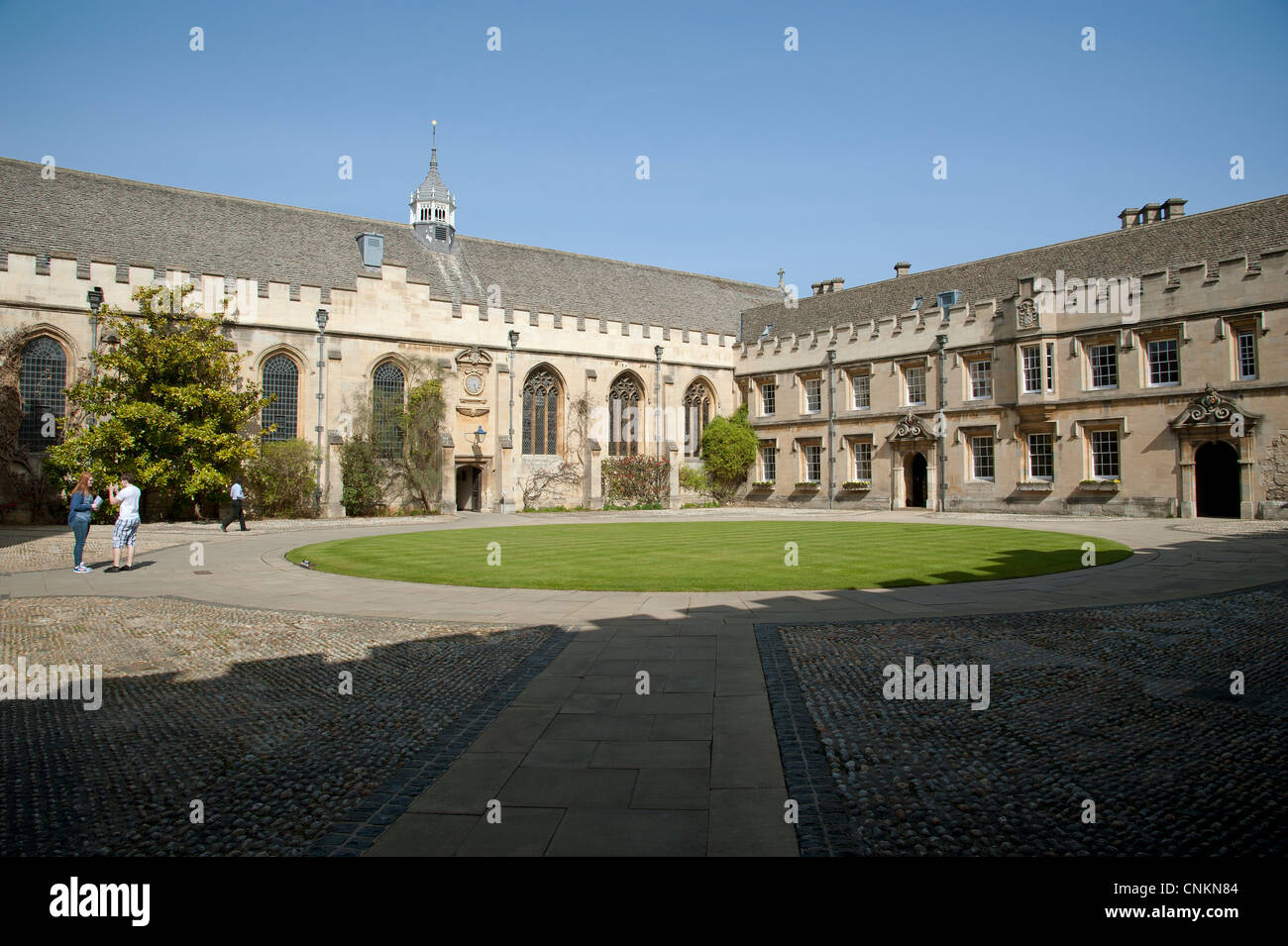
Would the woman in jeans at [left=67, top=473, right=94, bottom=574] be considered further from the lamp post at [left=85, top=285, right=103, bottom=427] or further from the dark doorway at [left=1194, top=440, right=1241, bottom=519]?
the dark doorway at [left=1194, top=440, right=1241, bottom=519]

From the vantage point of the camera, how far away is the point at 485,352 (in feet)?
104

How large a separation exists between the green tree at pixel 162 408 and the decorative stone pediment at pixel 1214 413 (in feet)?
95.0

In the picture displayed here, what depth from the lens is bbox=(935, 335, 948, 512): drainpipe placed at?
3012 cm

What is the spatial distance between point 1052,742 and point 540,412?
30204 millimetres

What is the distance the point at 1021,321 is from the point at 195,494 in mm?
28883

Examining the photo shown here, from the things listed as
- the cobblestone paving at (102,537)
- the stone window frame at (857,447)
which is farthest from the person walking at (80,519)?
the stone window frame at (857,447)

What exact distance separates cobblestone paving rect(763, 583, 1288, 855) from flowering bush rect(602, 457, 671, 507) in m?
26.9

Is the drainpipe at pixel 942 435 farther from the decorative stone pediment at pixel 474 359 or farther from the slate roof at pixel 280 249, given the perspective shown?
the decorative stone pediment at pixel 474 359

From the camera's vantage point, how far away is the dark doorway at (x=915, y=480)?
105 feet

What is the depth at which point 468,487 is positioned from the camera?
108 ft

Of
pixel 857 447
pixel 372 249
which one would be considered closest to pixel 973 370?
pixel 857 447

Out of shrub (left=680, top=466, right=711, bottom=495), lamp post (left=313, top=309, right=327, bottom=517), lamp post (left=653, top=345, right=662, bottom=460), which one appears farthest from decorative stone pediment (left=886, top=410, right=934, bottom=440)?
lamp post (left=313, top=309, right=327, bottom=517)
